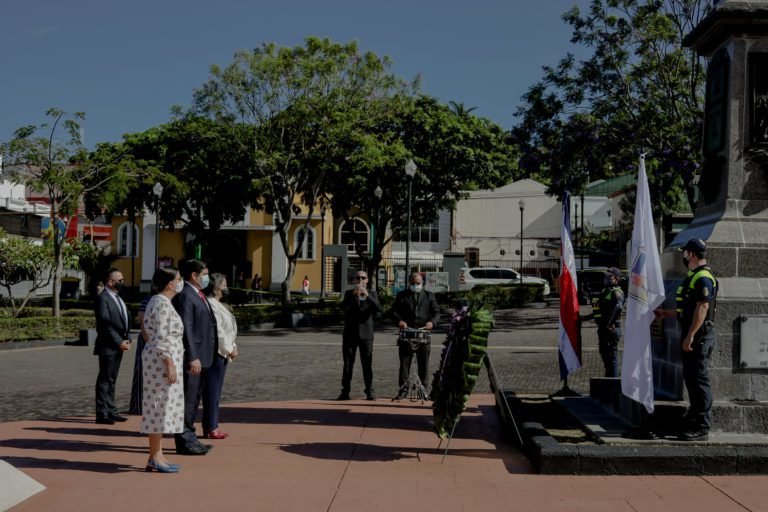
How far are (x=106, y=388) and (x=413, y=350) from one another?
12.4ft

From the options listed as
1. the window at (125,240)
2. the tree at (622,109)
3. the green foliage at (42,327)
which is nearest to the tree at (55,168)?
the green foliage at (42,327)

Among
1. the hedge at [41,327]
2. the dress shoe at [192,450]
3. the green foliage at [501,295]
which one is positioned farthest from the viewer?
the green foliage at [501,295]

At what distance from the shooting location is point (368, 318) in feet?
36.0

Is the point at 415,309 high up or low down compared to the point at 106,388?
up

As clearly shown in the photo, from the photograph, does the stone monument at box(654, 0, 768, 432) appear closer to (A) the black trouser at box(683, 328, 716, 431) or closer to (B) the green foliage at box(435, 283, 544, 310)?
(A) the black trouser at box(683, 328, 716, 431)

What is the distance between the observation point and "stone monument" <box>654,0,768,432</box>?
24.1 ft

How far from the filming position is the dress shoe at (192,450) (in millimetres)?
7469

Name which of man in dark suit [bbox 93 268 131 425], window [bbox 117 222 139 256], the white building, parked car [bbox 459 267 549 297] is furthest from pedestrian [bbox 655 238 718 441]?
the white building

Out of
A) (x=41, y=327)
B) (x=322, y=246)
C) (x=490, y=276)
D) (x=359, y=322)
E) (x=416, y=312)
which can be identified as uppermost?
(x=322, y=246)

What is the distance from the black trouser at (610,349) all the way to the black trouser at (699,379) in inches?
182

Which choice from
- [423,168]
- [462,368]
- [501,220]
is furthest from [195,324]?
[501,220]

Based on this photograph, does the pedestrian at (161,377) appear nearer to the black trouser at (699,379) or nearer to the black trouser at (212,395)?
the black trouser at (212,395)

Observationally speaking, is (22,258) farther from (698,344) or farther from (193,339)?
(698,344)

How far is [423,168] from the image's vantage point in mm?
32781
